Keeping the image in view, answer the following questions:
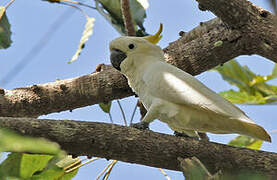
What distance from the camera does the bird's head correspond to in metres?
2.92

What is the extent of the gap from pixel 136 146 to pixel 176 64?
126 cm

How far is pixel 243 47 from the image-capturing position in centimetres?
308

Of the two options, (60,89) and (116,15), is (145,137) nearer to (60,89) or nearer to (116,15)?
(60,89)

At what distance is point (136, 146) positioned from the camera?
7.04 feet

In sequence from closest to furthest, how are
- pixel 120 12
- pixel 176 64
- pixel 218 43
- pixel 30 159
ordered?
pixel 30 159, pixel 218 43, pixel 176 64, pixel 120 12

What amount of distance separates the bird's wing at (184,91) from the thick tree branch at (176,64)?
54 centimetres

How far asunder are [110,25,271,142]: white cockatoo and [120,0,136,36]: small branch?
586 millimetres

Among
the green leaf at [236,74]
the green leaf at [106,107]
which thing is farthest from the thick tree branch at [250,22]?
the green leaf at [106,107]

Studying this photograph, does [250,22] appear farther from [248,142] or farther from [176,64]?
[248,142]

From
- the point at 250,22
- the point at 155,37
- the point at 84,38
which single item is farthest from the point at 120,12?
the point at 250,22

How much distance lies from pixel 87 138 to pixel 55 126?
187 mm

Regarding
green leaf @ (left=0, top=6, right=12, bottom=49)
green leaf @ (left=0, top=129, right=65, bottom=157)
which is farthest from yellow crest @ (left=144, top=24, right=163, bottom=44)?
green leaf @ (left=0, top=129, right=65, bottom=157)

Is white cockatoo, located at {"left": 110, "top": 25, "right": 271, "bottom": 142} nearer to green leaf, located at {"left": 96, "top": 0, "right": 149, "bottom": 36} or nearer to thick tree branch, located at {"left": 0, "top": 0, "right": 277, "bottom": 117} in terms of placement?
thick tree branch, located at {"left": 0, "top": 0, "right": 277, "bottom": 117}

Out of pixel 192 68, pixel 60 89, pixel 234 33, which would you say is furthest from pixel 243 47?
pixel 60 89
